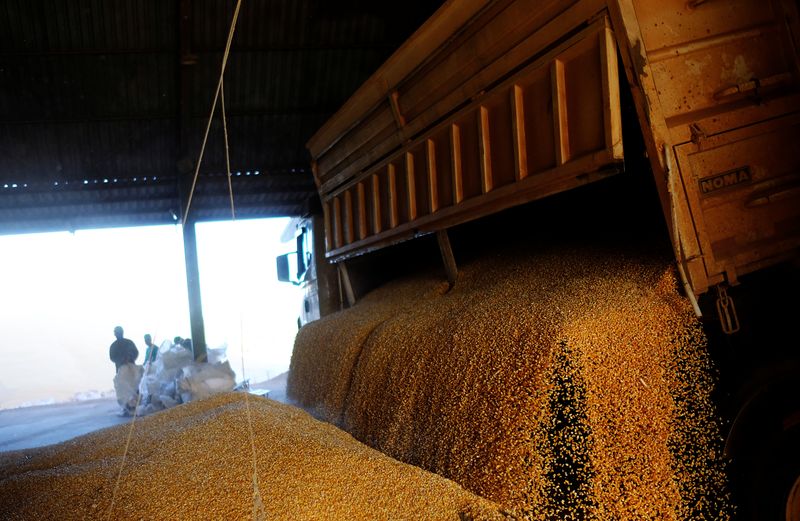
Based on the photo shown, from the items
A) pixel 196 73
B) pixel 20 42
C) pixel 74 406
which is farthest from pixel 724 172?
pixel 74 406

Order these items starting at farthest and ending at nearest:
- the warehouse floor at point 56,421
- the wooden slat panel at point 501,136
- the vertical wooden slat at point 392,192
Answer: the warehouse floor at point 56,421, the vertical wooden slat at point 392,192, the wooden slat panel at point 501,136

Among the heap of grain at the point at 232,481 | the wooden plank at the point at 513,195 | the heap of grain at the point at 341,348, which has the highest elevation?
the wooden plank at the point at 513,195

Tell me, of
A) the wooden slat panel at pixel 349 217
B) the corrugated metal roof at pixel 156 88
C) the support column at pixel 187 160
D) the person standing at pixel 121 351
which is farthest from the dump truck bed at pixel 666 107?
the person standing at pixel 121 351

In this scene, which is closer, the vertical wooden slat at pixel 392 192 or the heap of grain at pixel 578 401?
the heap of grain at pixel 578 401

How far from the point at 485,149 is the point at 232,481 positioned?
7.05 ft

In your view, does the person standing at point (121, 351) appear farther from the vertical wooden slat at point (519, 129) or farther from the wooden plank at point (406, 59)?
the vertical wooden slat at point (519, 129)

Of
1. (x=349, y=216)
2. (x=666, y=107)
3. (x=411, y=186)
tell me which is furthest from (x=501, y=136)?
(x=349, y=216)

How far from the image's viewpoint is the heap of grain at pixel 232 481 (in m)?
2.34

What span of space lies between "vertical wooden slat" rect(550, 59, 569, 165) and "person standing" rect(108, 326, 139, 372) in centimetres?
888

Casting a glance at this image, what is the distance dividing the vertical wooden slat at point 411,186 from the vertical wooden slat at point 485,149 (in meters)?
1.05

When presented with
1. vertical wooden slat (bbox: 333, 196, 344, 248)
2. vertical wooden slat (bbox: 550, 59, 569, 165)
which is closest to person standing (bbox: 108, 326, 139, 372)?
vertical wooden slat (bbox: 333, 196, 344, 248)

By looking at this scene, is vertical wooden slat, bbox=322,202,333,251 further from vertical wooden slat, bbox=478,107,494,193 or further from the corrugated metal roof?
vertical wooden slat, bbox=478,107,494,193

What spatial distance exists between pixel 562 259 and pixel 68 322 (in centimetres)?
1959

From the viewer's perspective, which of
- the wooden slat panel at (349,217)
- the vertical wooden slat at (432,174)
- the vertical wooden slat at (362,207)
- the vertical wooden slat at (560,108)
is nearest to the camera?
the vertical wooden slat at (560,108)
